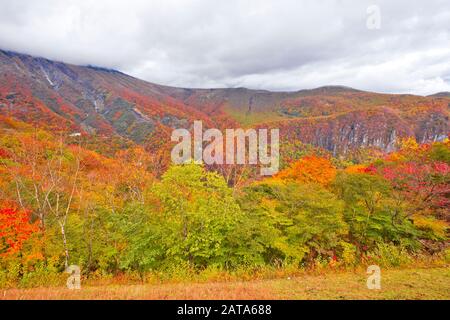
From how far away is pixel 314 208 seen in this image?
61.0 ft

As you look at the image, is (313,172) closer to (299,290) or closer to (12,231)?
(299,290)

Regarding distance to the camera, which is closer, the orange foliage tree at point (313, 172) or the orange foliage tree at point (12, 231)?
the orange foliage tree at point (12, 231)

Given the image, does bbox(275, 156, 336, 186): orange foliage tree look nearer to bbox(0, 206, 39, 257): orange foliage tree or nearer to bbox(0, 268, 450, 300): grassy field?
bbox(0, 268, 450, 300): grassy field

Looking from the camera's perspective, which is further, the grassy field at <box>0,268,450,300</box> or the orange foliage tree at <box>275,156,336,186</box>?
the orange foliage tree at <box>275,156,336,186</box>

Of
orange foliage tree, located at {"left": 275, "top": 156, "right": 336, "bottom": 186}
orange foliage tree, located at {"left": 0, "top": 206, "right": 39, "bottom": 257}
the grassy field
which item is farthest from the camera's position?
orange foliage tree, located at {"left": 275, "top": 156, "right": 336, "bottom": 186}

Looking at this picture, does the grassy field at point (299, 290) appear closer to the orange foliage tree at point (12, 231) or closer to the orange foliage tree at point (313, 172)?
the orange foliage tree at point (12, 231)

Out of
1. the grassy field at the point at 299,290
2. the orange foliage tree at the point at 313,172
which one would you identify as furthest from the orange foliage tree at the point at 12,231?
the orange foliage tree at the point at 313,172

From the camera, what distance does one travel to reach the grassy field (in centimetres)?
754

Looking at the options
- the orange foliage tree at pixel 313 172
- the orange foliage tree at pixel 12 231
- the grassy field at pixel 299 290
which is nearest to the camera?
the grassy field at pixel 299 290

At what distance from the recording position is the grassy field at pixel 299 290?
7535 mm

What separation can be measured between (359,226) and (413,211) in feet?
12.2

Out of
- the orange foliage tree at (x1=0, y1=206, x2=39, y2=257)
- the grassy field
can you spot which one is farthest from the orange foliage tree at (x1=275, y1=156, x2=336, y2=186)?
the orange foliage tree at (x1=0, y1=206, x2=39, y2=257)

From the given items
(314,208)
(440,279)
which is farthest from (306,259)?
(440,279)
